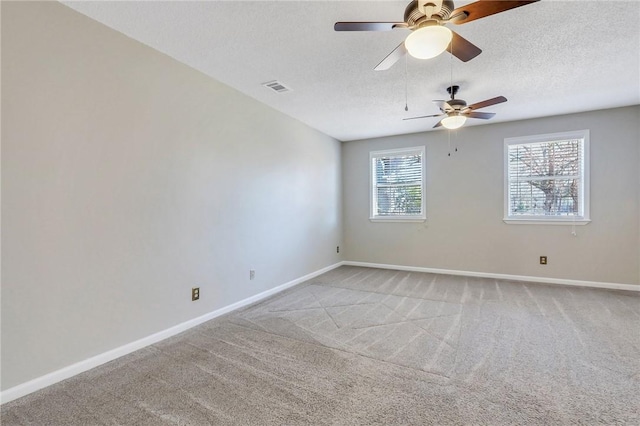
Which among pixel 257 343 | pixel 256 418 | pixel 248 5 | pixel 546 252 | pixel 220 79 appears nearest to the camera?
pixel 256 418

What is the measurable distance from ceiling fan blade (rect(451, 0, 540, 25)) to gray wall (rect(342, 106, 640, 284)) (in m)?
3.73

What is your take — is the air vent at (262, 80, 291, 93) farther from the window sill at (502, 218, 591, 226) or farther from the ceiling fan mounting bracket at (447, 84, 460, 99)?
the window sill at (502, 218, 591, 226)

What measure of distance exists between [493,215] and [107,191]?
5.24 meters

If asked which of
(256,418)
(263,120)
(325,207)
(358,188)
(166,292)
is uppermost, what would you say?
(263,120)

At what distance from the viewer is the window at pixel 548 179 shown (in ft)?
14.4

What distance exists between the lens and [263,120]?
12.9ft

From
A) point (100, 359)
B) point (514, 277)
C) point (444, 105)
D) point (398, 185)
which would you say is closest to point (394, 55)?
point (444, 105)

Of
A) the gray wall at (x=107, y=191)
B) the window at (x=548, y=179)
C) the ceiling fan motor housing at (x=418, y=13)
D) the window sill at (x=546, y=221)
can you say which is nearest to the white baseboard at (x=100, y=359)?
the gray wall at (x=107, y=191)

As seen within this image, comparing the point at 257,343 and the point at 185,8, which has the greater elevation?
the point at 185,8

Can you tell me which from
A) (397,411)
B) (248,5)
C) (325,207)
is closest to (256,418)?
(397,411)

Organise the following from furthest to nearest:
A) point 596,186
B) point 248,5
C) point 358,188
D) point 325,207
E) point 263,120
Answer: point 358,188, point 325,207, point 596,186, point 263,120, point 248,5

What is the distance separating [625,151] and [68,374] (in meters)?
6.69

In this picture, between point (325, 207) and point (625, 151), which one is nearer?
point (625, 151)

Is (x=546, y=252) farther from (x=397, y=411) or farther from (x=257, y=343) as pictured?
(x=257, y=343)
